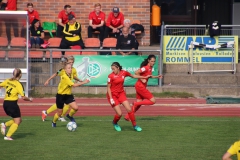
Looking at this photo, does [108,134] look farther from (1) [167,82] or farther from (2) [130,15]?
(2) [130,15]

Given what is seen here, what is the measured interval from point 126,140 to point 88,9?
13863 mm

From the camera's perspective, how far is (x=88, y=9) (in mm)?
28250

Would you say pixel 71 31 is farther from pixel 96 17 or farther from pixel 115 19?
pixel 115 19

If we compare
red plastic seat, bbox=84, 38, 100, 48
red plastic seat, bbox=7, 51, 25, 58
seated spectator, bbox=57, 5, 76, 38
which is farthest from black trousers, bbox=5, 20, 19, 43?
red plastic seat, bbox=84, 38, 100, 48

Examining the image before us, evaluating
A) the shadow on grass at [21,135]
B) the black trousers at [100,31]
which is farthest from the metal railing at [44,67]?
the shadow on grass at [21,135]

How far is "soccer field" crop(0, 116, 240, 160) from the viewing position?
43.8 feet

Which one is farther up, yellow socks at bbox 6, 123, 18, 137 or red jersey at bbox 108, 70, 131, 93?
red jersey at bbox 108, 70, 131, 93

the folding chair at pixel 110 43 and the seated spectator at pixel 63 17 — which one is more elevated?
the seated spectator at pixel 63 17

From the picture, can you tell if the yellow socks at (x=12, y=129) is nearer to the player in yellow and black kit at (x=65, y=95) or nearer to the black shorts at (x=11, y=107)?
the black shorts at (x=11, y=107)

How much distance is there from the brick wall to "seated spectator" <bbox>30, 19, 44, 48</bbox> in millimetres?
2241

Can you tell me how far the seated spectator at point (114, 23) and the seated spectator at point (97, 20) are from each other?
0.67 ft

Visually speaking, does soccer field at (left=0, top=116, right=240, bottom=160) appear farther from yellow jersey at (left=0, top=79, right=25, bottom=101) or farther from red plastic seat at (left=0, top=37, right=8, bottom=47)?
red plastic seat at (left=0, top=37, right=8, bottom=47)

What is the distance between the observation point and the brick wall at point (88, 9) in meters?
28.1

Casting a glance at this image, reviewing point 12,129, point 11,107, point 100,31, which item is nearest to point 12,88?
point 11,107
